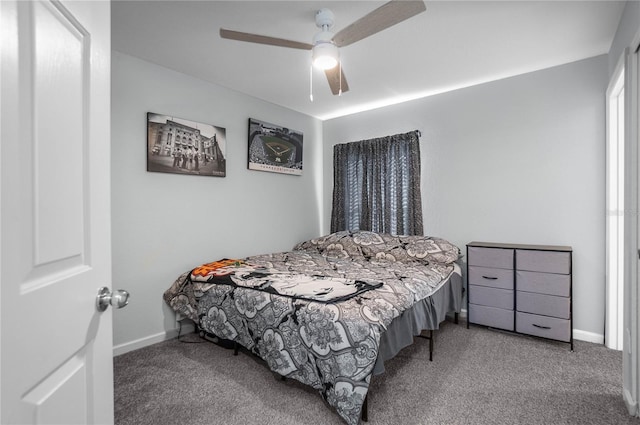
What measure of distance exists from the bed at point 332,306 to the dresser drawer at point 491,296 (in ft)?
0.49

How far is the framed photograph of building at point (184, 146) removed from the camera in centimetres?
278

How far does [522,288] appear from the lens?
2.78 m

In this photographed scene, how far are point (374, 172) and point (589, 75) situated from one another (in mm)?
2210

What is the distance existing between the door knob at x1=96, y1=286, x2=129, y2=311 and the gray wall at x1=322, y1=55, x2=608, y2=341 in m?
3.35

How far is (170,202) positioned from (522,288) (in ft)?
10.9

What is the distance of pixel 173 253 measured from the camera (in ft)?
9.70

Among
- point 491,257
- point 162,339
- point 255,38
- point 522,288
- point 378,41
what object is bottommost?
point 162,339

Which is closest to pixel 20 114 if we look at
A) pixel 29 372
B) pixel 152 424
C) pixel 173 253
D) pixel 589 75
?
pixel 29 372

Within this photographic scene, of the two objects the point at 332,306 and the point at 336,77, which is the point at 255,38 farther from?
the point at 332,306

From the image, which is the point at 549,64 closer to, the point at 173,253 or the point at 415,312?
the point at 415,312

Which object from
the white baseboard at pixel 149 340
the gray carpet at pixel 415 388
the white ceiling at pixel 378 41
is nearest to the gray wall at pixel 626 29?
the white ceiling at pixel 378 41

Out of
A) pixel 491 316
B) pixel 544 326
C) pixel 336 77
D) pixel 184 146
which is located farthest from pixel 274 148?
pixel 544 326

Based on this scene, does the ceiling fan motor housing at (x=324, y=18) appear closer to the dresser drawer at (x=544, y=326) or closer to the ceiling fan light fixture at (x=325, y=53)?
the ceiling fan light fixture at (x=325, y=53)

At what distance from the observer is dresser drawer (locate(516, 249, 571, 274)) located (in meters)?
2.61
